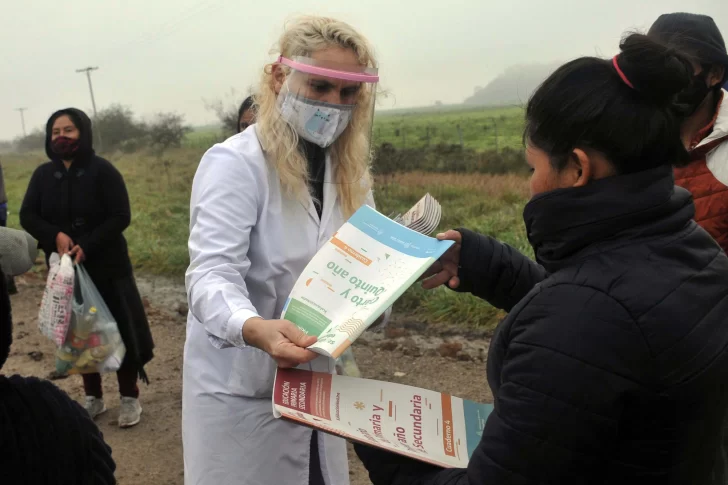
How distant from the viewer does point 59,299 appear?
400cm

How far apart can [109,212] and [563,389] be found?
143 inches

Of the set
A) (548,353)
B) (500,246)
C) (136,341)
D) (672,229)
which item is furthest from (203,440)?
(136,341)

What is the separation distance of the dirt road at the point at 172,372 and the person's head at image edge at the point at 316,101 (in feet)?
6.60

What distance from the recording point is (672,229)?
4.28 ft

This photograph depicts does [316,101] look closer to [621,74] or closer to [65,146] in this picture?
[621,74]

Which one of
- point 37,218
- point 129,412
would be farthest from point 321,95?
point 129,412

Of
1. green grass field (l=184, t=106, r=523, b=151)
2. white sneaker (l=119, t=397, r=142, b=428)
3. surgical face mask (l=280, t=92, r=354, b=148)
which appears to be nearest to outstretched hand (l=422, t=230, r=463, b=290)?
surgical face mask (l=280, t=92, r=354, b=148)

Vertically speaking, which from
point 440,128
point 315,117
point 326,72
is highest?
point 326,72

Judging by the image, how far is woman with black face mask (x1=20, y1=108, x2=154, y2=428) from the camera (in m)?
4.21

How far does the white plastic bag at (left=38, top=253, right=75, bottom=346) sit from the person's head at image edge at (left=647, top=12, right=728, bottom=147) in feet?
10.7

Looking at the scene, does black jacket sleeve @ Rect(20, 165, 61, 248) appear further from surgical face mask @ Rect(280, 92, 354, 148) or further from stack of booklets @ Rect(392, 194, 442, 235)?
stack of booklets @ Rect(392, 194, 442, 235)

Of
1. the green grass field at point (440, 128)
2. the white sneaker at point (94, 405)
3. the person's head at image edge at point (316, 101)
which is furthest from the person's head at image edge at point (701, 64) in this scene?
the green grass field at point (440, 128)

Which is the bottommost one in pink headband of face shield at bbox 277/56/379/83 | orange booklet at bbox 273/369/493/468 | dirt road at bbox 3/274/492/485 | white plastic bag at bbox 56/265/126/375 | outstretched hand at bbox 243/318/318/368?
dirt road at bbox 3/274/492/485

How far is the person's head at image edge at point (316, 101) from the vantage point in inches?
82.1
